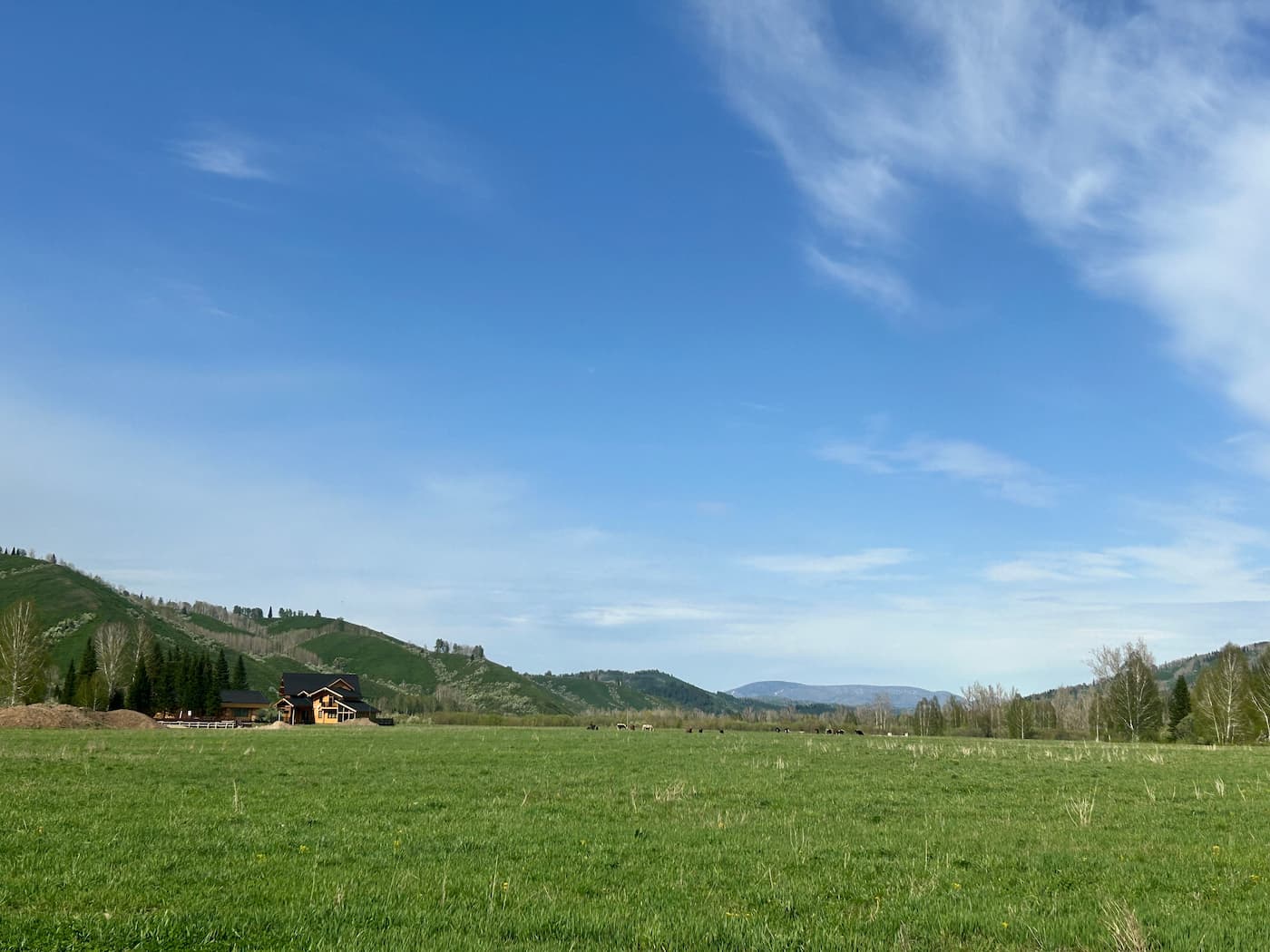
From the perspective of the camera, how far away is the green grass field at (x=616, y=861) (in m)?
10.1

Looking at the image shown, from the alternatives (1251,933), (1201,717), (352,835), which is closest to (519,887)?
(352,835)

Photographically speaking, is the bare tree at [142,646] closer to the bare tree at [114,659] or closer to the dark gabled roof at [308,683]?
the bare tree at [114,659]

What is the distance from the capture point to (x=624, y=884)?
12969 mm

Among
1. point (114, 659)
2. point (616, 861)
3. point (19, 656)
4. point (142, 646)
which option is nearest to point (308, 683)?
point (114, 659)

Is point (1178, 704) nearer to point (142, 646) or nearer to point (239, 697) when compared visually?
point (239, 697)

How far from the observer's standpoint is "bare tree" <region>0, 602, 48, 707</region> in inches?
4518

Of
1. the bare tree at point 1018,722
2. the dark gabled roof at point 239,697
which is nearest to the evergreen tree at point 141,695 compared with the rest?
the dark gabled roof at point 239,697

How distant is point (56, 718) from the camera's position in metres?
72.9

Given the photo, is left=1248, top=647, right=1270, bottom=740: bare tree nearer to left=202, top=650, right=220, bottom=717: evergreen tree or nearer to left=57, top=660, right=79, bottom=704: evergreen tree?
left=202, top=650, right=220, bottom=717: evergreen tree

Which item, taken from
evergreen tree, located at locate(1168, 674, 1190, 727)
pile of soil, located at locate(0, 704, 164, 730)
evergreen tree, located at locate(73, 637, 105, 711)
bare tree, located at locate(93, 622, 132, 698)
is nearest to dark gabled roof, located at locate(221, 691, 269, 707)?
bare tree, located at locate(93, 622, 132, 698)

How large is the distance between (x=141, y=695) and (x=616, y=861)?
14408 centimetres

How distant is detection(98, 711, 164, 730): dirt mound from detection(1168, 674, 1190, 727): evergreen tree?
133 meters

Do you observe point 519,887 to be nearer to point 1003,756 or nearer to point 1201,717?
point 1003,756

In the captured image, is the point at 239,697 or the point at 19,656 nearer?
the point at 19,656
